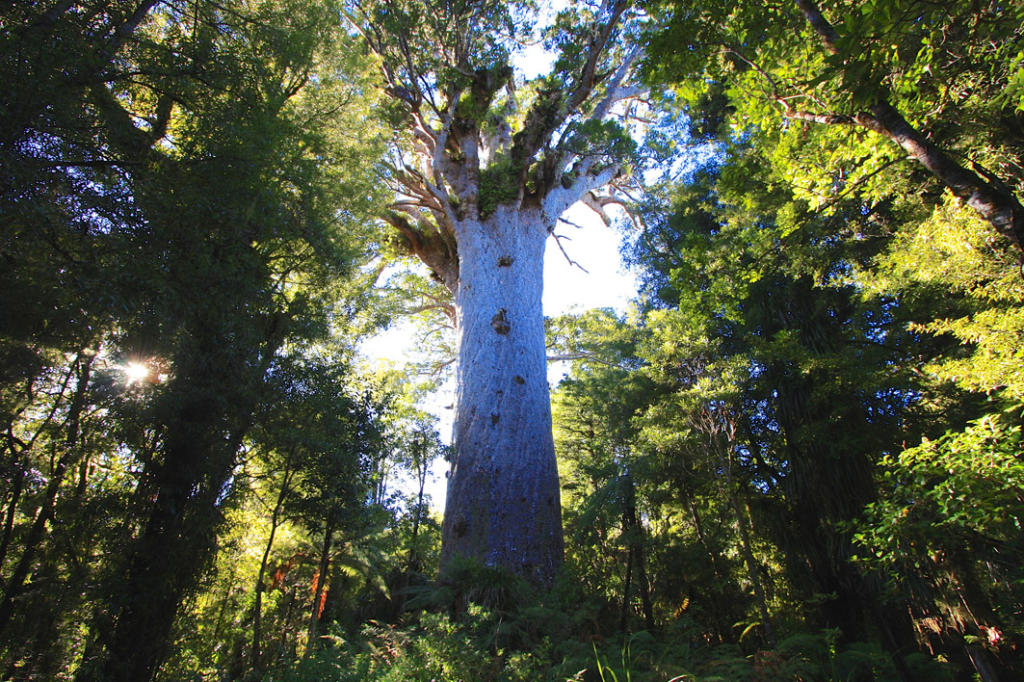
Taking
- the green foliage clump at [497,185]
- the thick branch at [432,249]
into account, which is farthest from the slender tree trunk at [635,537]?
the green foliage clump at [497,185]

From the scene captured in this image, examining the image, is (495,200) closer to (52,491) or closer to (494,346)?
(494,346)

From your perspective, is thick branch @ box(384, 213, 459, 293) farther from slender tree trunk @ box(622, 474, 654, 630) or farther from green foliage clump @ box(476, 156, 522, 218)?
slender tree trunk @ box(622, 474, 654, 630)

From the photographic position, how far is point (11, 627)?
412 centimetres

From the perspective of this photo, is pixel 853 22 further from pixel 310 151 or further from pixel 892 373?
pixel 310 151

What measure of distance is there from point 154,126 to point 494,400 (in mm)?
4797

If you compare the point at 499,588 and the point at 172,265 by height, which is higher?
the point at 172,265

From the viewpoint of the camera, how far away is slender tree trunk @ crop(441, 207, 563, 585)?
498 centimetres

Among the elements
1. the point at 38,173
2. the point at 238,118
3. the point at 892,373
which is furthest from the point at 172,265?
the point at 892,373

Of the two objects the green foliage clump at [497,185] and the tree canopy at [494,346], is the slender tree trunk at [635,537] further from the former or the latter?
the green foliage clump at [497,185]

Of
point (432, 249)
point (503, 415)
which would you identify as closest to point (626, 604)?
point (503, 415)

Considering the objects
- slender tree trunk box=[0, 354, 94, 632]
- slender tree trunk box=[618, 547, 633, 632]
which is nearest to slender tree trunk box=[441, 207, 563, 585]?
slender tree trunk box=[618, 547, 633, 632]

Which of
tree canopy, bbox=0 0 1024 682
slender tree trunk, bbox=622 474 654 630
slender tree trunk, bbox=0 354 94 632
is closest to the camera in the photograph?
tree canopy, bbox=0 0 1024 682

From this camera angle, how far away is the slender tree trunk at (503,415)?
498 centimetres

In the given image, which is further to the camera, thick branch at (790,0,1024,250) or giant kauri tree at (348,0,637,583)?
giant kauri tree at (348,0,637,583)
